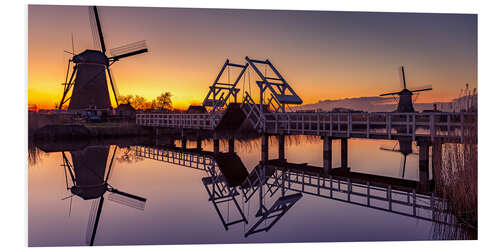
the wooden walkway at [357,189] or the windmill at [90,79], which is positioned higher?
the windmill at [90,79]

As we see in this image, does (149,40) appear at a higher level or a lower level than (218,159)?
higher

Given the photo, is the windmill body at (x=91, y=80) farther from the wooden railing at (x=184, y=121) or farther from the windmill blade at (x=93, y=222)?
the windmill blade at (x=93, y=222)

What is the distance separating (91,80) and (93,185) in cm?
1740

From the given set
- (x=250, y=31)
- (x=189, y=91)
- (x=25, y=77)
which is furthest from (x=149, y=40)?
(x=189, y=91)

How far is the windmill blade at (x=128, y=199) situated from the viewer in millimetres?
7797

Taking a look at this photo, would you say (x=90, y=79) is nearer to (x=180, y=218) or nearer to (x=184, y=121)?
(x=184, y=121)

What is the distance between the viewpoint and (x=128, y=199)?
26.8 ft

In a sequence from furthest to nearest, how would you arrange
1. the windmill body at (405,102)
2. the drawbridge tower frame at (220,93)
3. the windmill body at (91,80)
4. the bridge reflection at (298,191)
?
the windmill body at (405,102) → the windmill body at (91,80) → the drawbridge tower frame at (220,93) → the bridge reflection at (298,191)

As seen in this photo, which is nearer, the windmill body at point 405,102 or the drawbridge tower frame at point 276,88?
the drawbridge tower frame at point 276,88

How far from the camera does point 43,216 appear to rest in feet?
22.9

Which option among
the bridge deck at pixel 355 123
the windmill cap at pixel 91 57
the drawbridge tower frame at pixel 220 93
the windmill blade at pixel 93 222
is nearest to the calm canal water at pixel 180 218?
the windmill blade at pixel 93 222

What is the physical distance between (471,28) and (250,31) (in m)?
4.98

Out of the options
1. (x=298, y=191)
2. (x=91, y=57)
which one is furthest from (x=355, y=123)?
(x=91, y=57)
